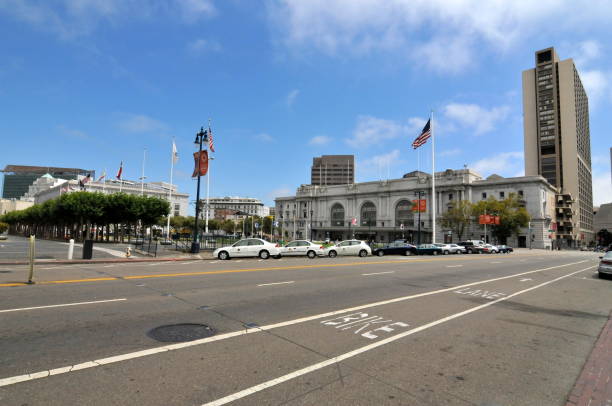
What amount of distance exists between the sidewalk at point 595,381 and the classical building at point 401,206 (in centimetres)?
6232

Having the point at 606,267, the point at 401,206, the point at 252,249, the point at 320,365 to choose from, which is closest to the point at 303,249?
the point at 252,249

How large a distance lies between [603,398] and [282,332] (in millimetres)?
4447

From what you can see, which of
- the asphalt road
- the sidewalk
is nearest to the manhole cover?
the asphalt road

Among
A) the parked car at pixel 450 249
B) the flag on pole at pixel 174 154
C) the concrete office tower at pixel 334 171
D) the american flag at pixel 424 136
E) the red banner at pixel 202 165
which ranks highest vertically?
the concrete office tower at pixel 334 171

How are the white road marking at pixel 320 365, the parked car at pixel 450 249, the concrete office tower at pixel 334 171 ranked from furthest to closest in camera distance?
the concrete office tower at pixel 334 171
the parked car at pixel 450 249
the white road marking at pixel 320 365

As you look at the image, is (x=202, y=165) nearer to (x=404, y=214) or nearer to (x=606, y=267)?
(x=606, y=267)

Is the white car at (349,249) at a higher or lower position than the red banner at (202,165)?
lower

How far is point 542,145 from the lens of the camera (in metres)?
121

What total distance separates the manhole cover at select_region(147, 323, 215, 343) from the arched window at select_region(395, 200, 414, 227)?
→ 331 feet

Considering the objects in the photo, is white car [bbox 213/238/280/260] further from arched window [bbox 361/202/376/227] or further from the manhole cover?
arched window [bbox 361/202/376/227]

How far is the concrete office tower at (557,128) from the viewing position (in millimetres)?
114500

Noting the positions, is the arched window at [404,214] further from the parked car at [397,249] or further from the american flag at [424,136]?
the parked car at [397,249]

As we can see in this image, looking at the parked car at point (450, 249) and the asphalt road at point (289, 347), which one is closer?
the asphalt road at point (289, 347)

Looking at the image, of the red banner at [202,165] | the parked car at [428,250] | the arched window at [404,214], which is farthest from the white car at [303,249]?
the arched window at [404,214]
